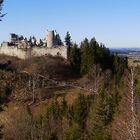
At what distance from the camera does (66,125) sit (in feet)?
151

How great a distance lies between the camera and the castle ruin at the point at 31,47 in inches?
3137

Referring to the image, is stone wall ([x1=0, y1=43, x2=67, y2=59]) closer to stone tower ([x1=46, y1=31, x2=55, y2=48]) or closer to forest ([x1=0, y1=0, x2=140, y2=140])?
forest ([x1=0, y1=0, x2=140, y2=140])

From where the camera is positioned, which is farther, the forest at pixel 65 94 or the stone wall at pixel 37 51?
the stone wall at pixel 37 51

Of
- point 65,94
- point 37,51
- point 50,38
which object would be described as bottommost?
point 65,94

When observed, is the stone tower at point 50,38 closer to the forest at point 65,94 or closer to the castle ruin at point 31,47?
the castle ruin at point 31,47

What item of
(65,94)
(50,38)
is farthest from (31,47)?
(65,94)

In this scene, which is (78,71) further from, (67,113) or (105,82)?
(67,113)

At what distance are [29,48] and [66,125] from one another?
37829mm

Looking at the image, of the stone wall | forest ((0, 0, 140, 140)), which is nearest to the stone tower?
the stone wall

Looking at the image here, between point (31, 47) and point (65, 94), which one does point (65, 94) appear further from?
point (31, 47)

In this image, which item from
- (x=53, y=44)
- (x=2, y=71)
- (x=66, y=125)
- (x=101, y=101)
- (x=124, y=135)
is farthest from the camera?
(x=53, y=44)

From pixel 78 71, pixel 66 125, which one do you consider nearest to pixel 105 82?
pixel 78 71

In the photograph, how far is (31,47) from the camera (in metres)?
82.9

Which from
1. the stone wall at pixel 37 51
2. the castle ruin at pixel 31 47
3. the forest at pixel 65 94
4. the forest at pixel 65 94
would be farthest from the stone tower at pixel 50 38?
the forest at pixel 65 94
